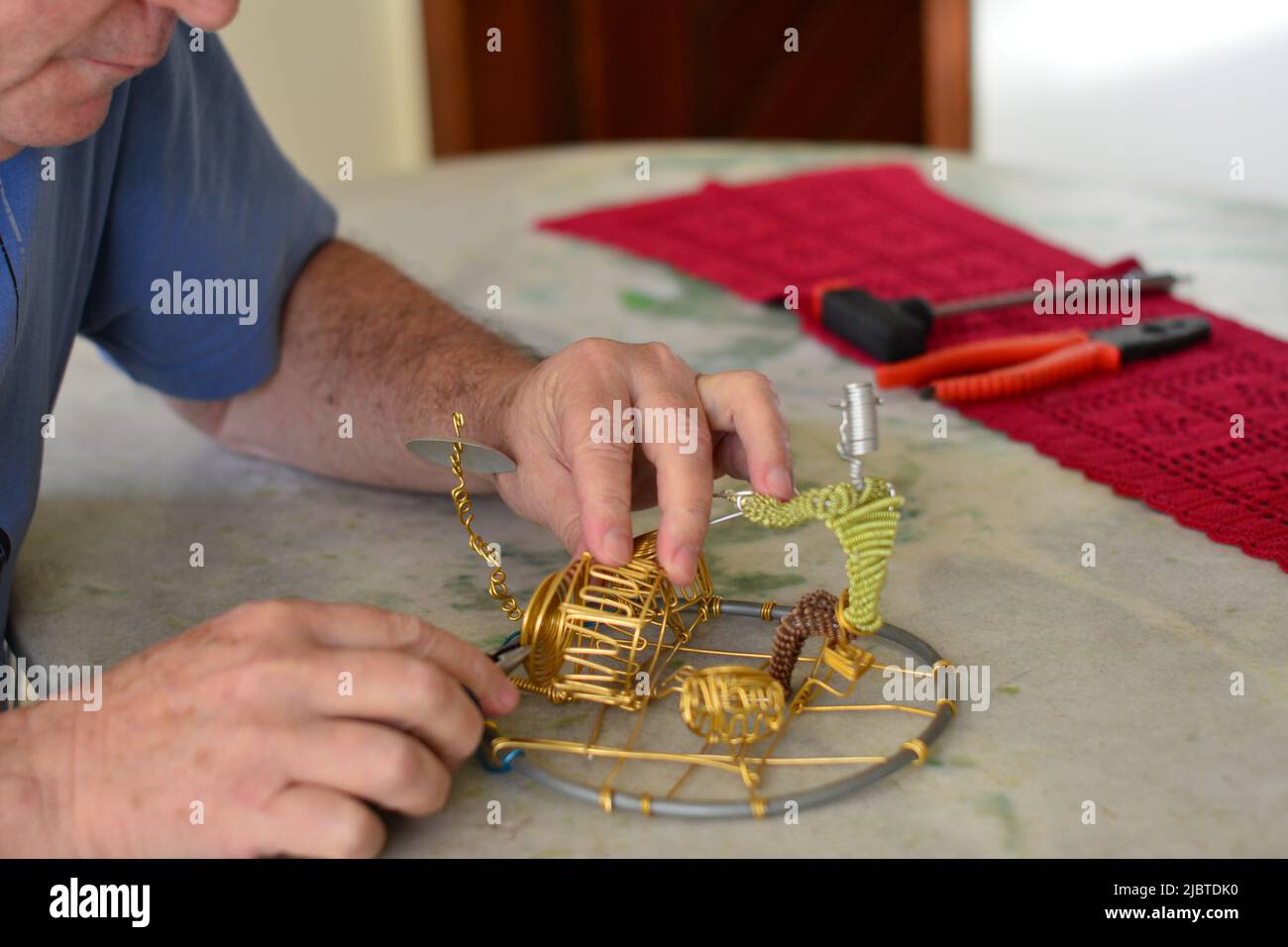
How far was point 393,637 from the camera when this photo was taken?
804 millimetres

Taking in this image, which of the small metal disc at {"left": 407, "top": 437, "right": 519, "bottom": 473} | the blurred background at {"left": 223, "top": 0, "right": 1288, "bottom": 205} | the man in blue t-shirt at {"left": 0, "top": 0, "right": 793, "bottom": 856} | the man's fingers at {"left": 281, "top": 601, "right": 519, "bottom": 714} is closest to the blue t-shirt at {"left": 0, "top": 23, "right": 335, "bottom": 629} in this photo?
the man in blue t-shirt at {"left": 0, "top": 0, "right": 793, "bottom": 856}

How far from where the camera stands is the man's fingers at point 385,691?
764 millimetres

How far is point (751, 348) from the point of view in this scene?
1570mm

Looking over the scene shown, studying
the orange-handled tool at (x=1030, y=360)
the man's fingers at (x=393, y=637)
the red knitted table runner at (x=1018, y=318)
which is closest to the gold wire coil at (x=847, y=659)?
the man's fingers at (x=393, y=637)

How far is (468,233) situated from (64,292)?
918 millimetres

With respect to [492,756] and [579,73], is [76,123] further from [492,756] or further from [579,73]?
[579,73]

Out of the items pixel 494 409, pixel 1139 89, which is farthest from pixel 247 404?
pixel 1139 89

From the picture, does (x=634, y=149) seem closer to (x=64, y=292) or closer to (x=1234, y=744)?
(x=64, y=292)

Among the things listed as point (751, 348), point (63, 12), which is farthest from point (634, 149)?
point (63, 12)

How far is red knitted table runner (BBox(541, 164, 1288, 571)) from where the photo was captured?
3.79 feet

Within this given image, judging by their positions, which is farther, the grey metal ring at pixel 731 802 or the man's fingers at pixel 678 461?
the man's fingers at pixel 678 461

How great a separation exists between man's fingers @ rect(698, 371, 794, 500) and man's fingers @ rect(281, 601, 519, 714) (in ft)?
0.84

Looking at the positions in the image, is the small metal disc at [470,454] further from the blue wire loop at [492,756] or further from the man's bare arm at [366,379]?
the blue wire loop at [492,756]

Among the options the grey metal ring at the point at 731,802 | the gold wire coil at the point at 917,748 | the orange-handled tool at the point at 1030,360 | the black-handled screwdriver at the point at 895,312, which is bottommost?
the grey metal ring at the point at 731,802
